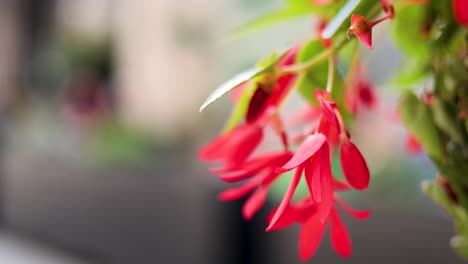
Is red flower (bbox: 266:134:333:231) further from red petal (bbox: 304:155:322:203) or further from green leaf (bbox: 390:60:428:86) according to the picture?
green leaf (bbox: 390:60:428:86)

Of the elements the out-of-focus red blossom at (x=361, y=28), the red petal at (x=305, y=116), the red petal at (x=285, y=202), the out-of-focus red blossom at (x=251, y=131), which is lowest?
the red petal at (x=305, y=116)

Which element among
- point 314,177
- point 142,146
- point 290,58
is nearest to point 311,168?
point 314,177

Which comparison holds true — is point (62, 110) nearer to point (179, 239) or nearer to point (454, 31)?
point (179, 239)

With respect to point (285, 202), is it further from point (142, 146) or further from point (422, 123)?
point (142, 146)

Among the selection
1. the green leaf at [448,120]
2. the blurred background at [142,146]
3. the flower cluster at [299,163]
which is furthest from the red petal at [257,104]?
the blurred background at [142,146]

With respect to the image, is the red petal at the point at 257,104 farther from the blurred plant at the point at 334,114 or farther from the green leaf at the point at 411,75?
the green leaf at the point at 411,75

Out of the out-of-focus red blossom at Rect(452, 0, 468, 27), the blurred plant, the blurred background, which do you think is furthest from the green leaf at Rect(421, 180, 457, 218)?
the blurred background

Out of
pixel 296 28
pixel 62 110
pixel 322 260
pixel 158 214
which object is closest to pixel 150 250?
pixel 158 214
